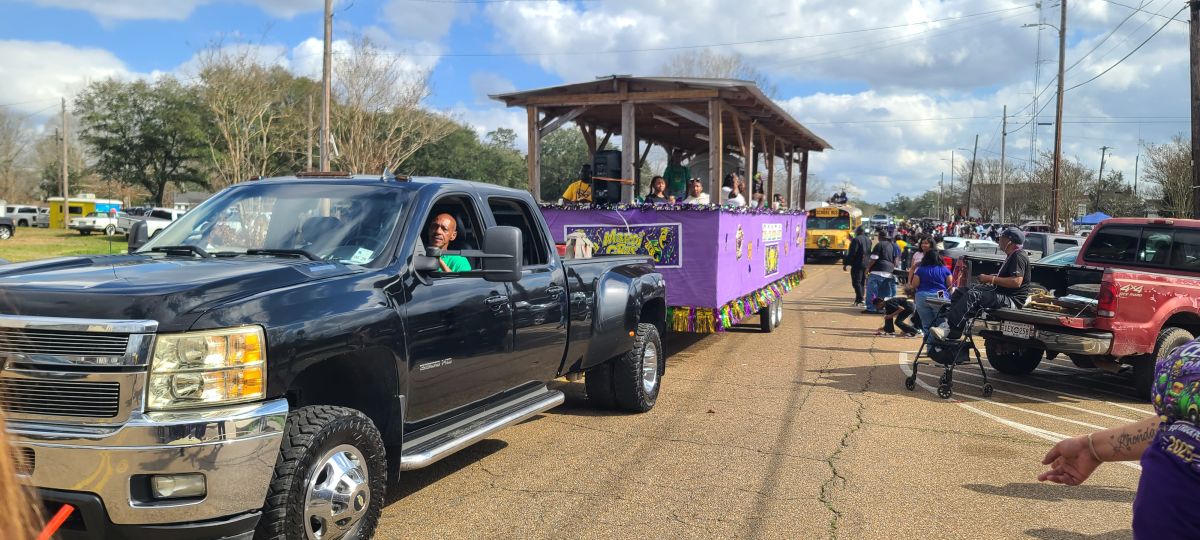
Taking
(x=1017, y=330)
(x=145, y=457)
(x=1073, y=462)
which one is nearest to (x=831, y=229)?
(x=1017, y=330)

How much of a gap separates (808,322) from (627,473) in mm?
10535

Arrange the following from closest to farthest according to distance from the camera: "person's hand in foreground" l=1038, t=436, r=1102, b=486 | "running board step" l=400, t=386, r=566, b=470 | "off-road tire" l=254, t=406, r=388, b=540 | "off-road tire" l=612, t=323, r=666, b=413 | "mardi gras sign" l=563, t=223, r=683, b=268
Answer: "person's hand in foreground" l=1038, t=436, r=1102, b=486 < "off-road tire" l=254, t=406, r=388, b=540 < "running board step" l=400, t=386, r=566, b=470 < "off-road tire" l=612, t=323, r=666, b=413 < "mardi gras sign" l=563, t=223, r=683, b=268


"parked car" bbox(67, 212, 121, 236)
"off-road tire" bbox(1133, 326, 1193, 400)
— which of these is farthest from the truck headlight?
"parked car" bbox(67, 212, 121, 236)

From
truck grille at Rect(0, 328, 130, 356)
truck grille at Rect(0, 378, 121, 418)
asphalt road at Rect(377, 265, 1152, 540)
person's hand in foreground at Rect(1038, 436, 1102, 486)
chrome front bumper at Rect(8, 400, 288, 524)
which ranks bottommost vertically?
asphalt road at Rect(377, 265, 1152, 540)

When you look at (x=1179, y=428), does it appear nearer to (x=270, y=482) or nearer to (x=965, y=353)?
(x=270, y=482)

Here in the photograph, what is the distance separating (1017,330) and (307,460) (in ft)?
25.3

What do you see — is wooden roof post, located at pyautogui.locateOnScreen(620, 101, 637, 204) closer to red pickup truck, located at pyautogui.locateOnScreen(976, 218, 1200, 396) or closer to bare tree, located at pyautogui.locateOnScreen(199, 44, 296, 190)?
red pickup truck, located at pyautogui.locateOnScreen(976, 218, 1200, 396)

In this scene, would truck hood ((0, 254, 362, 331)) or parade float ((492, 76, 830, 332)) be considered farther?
parade float ((492, 76, 830, 332))

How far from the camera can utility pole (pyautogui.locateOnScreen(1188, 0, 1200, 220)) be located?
50.1ft

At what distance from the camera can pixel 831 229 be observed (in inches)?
1403

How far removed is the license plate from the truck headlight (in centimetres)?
786

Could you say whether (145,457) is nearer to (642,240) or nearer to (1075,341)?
(642,240)

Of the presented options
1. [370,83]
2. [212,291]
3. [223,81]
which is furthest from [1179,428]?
[223,81]

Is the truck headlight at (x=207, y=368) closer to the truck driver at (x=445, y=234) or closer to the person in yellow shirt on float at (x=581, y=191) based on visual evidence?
the truck driver at (x=445, y=234)
